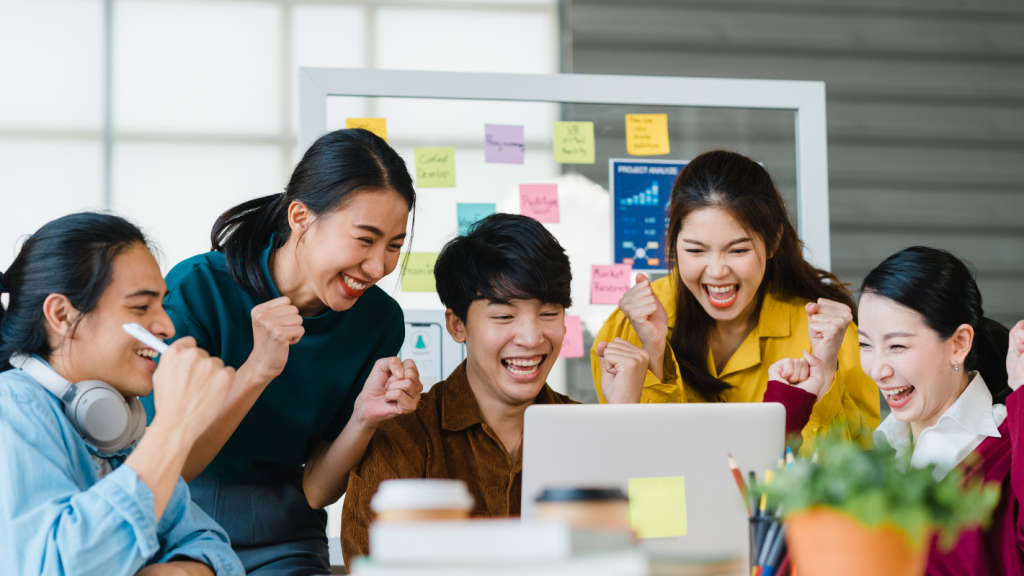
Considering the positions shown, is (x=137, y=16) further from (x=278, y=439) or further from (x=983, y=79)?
(x=983, y=79)

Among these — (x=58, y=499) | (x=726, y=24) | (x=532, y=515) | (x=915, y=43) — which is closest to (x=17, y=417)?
(x=58, y=499)

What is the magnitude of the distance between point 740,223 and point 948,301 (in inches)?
19.4

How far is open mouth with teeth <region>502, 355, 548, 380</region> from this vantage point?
1648mm

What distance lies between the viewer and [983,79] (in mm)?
3432

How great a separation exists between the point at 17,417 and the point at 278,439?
2.25ft

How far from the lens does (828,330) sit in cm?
178

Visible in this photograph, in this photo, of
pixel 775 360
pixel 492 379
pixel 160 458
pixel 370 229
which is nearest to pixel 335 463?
pixel 492 379

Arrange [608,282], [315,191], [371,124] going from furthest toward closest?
[608,282], [371,124], [315,191]

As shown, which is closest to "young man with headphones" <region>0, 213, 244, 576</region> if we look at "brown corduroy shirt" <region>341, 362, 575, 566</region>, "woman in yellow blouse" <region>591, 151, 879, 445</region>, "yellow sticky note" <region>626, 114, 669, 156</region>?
"brown corduroy shirt" <region>341, 362, 575, 566</region>

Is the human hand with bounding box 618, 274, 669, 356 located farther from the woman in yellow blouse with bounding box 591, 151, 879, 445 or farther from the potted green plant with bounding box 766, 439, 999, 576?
the potted green plant with bounding box 766, 439, 999, 576

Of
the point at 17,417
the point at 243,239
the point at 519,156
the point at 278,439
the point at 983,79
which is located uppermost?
the point at 983,79

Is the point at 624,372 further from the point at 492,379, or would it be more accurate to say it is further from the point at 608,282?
the point at 608,282

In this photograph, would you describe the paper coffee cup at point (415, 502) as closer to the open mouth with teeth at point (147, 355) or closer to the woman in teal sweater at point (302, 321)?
the open mouth with teeth at point (147, 355)

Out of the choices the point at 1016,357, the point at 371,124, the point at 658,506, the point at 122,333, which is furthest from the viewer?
the point at 371,124
